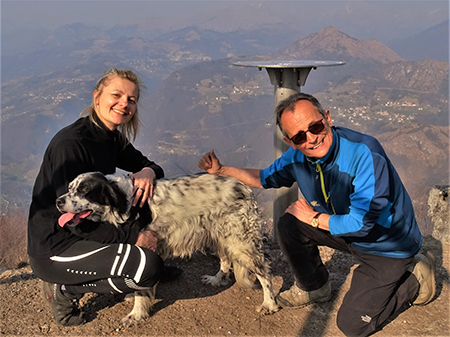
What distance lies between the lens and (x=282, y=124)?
300cm

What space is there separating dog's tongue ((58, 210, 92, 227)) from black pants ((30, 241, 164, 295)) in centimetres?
23

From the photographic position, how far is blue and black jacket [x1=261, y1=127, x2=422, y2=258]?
2.84 m

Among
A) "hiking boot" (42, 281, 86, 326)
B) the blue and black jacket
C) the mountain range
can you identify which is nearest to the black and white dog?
"hiking boot" (42, 281, 86, 326)

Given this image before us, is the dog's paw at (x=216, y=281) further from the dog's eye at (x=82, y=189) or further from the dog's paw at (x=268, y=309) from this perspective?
the dog's eye at (x=82, y=189)

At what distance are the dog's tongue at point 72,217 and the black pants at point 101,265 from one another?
229 millimetres

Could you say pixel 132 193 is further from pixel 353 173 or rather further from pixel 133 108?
pixel 353 173

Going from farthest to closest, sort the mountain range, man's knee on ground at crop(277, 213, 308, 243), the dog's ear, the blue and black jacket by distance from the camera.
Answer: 1. the mountain range
2. man's knee on ground at crop(277, 213, 308, 243)
3. the dog's ear
4. the blue and black jacket

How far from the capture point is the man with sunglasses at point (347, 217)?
288cm

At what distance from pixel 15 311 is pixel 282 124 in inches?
125

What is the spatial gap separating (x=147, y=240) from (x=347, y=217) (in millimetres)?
1704

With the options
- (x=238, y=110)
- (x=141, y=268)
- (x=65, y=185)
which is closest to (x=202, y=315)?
(x=141, y=268)

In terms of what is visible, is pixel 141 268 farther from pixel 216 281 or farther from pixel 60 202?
pixel 216 281

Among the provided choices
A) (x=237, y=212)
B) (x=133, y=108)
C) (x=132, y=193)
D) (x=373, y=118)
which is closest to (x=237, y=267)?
(x=237, y=212)

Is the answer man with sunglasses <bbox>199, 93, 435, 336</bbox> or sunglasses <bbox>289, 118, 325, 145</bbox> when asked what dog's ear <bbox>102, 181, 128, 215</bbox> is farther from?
sunglasses <bbox>289, 118, 325, 145</bbox>
